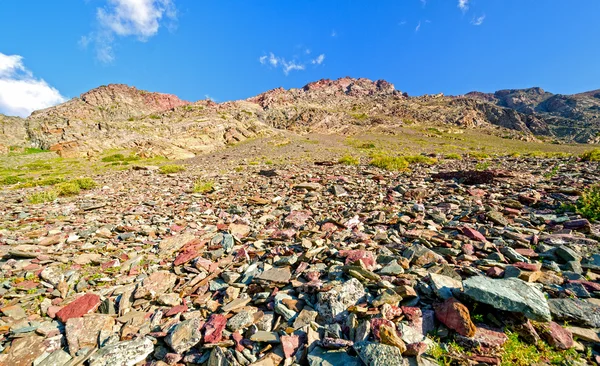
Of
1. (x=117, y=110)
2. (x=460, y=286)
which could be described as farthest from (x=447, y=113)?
(x=117, y=110)

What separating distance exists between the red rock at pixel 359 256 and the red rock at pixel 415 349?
1590 mm

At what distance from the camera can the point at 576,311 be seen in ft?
9.30

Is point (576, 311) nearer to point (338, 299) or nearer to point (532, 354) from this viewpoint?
point (532, 354)

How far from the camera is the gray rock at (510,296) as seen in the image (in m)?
2.70

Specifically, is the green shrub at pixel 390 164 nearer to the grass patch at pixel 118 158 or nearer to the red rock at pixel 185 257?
the red rock at pixel 185 257

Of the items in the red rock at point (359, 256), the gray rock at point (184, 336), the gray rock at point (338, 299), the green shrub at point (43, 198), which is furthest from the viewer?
the green shrub at point (43, 198)

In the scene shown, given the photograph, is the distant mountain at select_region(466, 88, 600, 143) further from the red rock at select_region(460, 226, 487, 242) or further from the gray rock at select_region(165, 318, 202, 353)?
the gray rock at select_region(165, 318, 202, 353)

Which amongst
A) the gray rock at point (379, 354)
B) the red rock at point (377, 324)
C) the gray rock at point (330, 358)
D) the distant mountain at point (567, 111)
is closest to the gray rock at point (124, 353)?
the gray rock at point (330, 358)

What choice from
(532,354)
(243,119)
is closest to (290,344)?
(532,354)

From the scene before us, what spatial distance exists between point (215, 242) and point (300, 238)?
6.99 feet

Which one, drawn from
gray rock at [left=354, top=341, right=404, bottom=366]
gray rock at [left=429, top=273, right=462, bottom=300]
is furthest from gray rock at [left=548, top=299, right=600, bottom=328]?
gray rock at [left=354, top=341, right=404, bottom=366]

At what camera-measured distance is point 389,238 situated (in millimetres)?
5320

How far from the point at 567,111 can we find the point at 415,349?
212 meters

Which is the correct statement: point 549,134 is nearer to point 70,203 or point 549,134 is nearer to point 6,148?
point 70,203
